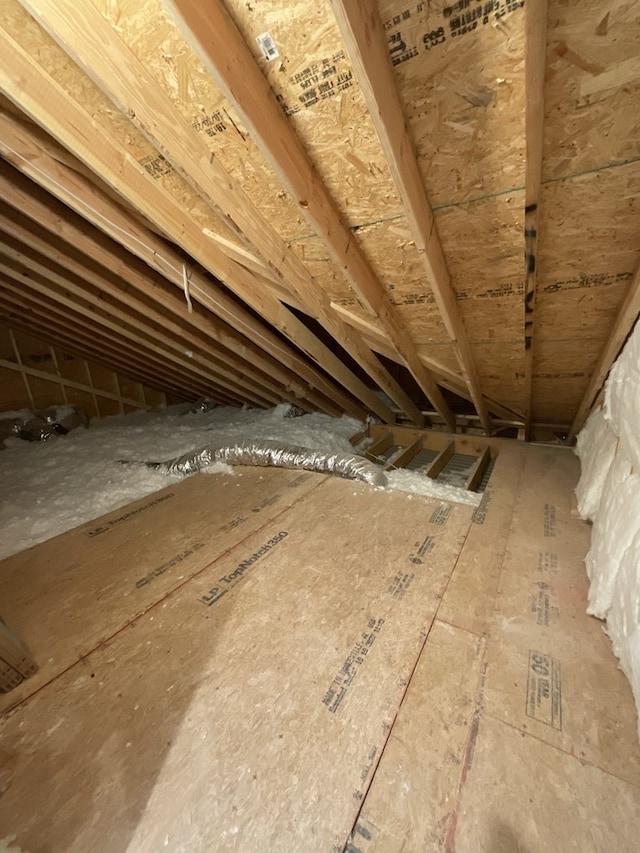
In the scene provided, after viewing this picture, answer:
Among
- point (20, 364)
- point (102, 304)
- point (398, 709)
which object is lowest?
point (398, 709)

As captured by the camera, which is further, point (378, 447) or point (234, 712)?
point (378, 447)

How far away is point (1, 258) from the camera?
229cm

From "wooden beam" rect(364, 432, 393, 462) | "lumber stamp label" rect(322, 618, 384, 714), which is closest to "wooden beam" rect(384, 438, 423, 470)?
"wooden beam" rect(364, 432, 393, 462)

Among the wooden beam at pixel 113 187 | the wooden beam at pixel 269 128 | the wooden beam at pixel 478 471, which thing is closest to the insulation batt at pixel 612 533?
the wooden beam at pixel 478 471

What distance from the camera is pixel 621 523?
1.36 metres

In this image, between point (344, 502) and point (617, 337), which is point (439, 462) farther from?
point (617, 337)

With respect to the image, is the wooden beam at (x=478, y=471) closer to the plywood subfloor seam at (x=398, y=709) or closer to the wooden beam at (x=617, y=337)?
the wooden beam at (x=617, y=337)

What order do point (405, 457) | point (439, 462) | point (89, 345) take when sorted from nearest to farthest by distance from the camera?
point (439, 462) < point (405, 457) < point (89, 345)

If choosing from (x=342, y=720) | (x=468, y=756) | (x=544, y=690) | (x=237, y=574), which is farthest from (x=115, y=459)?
(x=544, y=690)

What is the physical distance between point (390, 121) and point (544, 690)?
1848mm

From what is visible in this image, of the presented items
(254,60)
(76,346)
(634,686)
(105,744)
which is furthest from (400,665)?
(76,346)

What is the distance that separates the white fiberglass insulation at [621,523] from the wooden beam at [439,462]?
3.57 feet

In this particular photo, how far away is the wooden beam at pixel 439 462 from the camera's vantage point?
9.35 ft

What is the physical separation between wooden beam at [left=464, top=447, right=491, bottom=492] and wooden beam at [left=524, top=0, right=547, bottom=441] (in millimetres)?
1498
